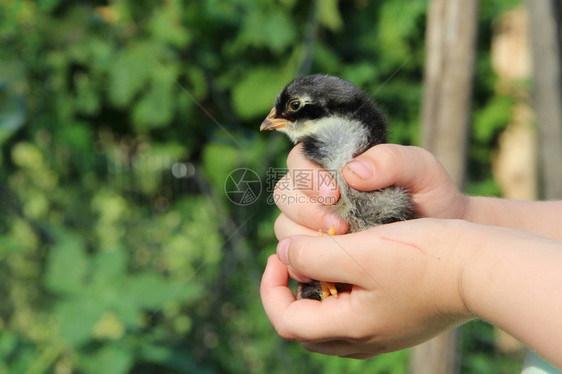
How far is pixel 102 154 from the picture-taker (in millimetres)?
3498

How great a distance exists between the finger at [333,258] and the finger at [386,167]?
5.4 inches

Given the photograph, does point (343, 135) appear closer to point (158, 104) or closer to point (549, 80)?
point (549, 80)

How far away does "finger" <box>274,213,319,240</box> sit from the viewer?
1.66 metres

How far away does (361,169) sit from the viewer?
1.36 metres

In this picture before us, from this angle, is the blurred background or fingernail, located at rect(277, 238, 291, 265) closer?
fingernail, located at rect(277, 238, 291, 265)

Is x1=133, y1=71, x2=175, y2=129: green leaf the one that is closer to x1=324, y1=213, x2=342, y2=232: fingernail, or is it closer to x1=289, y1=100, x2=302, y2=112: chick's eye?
x1=289, y1=100, x2=302, y2=112: chick's eye

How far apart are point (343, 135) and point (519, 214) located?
60cm

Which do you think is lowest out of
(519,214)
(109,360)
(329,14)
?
(109,360)

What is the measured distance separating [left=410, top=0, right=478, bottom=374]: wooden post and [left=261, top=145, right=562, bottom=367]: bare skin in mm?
852

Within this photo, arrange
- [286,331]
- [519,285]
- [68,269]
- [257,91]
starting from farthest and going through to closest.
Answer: [257,91] < [68,269] < [286,331] < [519,285]

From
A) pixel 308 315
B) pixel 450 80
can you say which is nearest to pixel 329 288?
pixel 308 315

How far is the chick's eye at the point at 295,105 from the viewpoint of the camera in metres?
1.53

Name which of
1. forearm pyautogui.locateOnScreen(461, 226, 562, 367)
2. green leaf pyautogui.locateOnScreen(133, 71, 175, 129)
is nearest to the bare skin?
forearm pyautogui.locateOnScreen(461, 226, 562, 367)

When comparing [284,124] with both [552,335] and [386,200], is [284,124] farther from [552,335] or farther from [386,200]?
[552,335]
